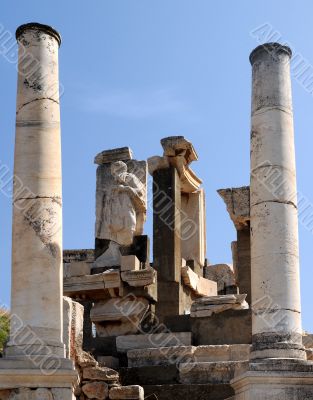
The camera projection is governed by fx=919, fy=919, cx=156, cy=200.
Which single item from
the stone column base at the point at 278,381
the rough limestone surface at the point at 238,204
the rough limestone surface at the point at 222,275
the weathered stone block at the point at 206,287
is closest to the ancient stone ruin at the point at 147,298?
the stone column base at the point at 278,381

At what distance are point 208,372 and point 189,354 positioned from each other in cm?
74

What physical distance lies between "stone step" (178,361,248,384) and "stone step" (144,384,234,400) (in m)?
0.40

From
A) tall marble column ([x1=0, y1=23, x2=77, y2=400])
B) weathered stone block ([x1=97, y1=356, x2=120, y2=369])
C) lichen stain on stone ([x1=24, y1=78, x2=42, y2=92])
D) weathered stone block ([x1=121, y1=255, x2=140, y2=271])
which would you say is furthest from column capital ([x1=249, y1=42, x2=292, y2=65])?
weathered stone block ([x1=97, y1=356, x2=120, y2=369])

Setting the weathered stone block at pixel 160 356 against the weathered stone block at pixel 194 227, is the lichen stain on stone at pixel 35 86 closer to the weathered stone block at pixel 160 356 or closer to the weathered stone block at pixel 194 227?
the weathered stone block at pixel 160 356

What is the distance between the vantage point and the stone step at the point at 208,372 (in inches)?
609

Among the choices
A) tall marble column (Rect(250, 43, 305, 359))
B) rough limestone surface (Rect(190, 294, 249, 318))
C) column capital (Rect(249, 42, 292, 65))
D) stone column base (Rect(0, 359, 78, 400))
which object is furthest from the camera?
rough limestone surface (Rect(190, 294, 249, 318))

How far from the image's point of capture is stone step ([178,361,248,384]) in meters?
15.5

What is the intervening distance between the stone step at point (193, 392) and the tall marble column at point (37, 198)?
269cm

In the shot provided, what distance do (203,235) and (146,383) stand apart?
6599 millimetres

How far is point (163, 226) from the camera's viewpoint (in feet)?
64.3

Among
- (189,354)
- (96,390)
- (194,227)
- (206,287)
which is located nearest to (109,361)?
(189,354)

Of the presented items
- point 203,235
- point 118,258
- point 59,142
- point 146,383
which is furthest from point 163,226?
point 59,142

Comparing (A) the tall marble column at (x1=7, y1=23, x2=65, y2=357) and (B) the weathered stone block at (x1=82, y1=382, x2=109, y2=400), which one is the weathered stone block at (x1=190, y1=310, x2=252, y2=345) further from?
(A) the tall marble column at (x1=7, y1=23, x2=65, y2=357)

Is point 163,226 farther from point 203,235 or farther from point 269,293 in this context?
point 269,293
